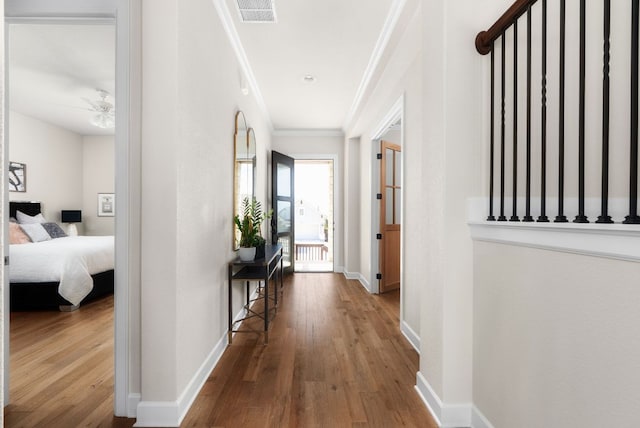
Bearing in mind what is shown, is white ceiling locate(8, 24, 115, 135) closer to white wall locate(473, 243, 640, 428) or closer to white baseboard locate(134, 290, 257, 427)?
white baseboard locate(134, 290, 257, 427)

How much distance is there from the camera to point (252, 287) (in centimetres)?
394

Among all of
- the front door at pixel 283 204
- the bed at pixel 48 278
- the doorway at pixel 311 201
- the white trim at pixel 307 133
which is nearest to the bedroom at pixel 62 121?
the bed at pixel 48 278

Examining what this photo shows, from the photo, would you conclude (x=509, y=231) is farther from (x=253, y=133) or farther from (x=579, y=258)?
(x=253, y=133)

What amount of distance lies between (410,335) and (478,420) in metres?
1.16

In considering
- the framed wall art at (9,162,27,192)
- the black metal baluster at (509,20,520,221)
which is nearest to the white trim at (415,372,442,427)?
the black metal baluster at (509,20,520,221)

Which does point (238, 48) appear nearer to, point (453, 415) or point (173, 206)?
point (173, 206)

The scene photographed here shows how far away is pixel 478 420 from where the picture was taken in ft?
5.06

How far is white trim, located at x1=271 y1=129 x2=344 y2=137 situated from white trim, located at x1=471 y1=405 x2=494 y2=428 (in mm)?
4818

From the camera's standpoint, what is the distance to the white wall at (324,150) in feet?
18.6

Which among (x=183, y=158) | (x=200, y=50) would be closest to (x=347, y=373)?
(x=183, y=158)

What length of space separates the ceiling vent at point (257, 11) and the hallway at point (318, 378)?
2641mm

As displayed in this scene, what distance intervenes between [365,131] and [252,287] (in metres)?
2.77

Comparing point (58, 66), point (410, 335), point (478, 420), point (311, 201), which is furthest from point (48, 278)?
point (311, 201)

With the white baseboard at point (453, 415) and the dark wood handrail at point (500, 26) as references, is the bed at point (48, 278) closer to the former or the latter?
the white baseboard at point (453, 415)
